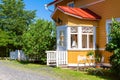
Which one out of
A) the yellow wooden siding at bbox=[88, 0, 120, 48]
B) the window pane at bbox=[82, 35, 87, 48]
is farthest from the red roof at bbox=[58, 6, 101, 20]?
the window pane at bbox=[82, 35, 87, 48]

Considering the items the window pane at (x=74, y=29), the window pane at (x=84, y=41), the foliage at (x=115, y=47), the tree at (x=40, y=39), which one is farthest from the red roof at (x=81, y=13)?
the foliage at (x=115, y=47)

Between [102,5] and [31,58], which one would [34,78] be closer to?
[102,5]

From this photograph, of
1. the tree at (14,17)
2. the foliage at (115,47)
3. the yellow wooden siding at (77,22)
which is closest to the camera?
the foliage at (115,47)

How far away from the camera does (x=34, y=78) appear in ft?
49.4

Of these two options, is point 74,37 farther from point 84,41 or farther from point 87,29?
point 87,29

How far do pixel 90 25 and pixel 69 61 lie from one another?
2849mm

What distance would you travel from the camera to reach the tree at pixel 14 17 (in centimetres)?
4256

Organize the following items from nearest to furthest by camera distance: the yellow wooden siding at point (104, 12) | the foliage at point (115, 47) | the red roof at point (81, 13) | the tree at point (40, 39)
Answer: the foliage at point (115, 47) → the yellow wooden siding at point (104, 12) → the red roof at point (81, 13) → the tree at point (40, 39)

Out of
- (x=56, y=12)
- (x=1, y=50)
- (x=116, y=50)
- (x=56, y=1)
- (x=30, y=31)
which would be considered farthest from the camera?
(x=1, y=50)

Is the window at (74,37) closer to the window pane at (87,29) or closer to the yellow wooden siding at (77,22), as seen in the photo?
the yellow wooden siding at (77,22)

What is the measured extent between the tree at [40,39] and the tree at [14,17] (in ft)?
53.5

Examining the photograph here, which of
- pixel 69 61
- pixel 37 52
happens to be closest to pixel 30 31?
pixel 37 52

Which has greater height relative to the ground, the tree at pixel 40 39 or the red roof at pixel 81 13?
the red roof at pixel 81 13

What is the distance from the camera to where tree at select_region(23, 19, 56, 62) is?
81.0ft
